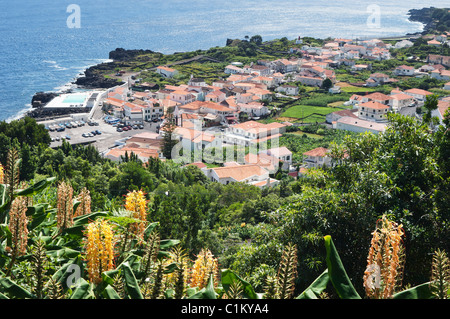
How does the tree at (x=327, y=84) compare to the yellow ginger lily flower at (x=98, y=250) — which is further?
the tree at (x=327, y=84)

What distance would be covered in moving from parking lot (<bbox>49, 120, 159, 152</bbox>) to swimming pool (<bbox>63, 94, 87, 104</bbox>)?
4189 millimetres

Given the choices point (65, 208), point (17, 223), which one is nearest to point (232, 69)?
A: point (65, 208)

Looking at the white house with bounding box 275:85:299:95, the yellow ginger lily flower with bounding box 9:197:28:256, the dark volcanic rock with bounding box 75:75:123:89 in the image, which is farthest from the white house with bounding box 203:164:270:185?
the dark volcanic rock with bounding box 75:75:123:89

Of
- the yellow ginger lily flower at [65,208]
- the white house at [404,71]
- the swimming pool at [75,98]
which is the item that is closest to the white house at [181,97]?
the swimming pool at [75,98]

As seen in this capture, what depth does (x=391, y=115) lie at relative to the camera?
544 cm

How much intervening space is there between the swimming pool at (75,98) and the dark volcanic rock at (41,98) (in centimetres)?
111

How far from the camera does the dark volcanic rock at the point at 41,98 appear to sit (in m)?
31.9

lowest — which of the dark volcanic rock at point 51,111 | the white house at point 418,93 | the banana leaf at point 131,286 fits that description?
the dark volcanic rock at point 51,111

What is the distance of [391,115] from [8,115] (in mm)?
28696

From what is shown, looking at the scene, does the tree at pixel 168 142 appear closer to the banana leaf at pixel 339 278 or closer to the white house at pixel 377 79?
the white house at pixel 377 79

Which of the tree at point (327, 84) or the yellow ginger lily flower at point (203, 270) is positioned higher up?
the yellow ginger lily flower at point (203, 270)

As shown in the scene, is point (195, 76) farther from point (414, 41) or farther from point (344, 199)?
point (344, 199)

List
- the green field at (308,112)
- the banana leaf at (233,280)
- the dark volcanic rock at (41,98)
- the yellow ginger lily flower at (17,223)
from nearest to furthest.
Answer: the banana leaf at (233,280) < the yellow ginger lily flower at (17,223) < the green field at (308,112) < the dark volcanic rock at (41,98)

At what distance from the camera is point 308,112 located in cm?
3238
